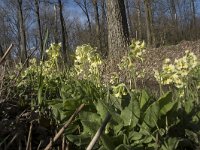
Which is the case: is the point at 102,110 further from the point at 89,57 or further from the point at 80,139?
the point at 89,57

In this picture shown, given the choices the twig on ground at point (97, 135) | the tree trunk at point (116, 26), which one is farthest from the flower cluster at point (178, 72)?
the tree trunk at point (116, 26)

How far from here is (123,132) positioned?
2125 mm

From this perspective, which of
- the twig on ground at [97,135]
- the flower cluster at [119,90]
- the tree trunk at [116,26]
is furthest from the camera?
the tree trunk at [116,26]

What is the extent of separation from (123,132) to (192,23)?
5165 centimetres

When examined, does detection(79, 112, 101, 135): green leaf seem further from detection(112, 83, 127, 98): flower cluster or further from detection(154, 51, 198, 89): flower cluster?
detection(154, 51, 198, 89): flower cluster

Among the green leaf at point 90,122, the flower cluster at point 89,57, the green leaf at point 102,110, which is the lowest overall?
the green leaf at point 90,122

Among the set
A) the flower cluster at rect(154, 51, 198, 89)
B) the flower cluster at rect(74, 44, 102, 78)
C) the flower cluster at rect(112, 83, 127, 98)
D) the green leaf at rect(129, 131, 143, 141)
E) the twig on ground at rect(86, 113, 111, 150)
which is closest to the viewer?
the twig on ground at rect(86, 113, 111, 150)

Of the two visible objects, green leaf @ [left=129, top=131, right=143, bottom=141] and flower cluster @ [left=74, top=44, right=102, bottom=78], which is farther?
flower cluster @ [left=74, top=44, right=102, bottom=78]

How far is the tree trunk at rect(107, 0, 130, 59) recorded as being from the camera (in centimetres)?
1226

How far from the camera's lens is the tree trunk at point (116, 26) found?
12.3m

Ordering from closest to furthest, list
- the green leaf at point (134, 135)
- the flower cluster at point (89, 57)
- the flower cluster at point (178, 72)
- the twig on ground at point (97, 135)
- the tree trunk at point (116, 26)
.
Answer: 1. the twig on ground at point (97, 135)
2. the green leaf at point (134, 135)
3. the flower cluster at point (178, 72)
4. the flower cluster at point (89, 57)
5. the tree trunk at point (116, 26)

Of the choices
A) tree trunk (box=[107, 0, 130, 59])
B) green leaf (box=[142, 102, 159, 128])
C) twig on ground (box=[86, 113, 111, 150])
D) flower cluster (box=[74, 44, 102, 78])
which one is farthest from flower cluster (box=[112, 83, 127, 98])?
tree trunk (box=[107, 0, 130, 59])

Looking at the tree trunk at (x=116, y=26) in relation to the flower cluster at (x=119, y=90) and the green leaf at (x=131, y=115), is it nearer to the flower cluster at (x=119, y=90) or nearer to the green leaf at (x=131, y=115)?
the flower cluster at (x=119, y=90)

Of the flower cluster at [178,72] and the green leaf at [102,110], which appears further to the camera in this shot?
the flower cluster at [178,72]
